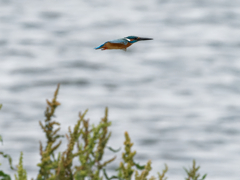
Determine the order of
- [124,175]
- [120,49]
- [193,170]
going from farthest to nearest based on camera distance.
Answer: [193,170] → [124,175] → [120,49]

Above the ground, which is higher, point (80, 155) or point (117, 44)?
point (117, 44)

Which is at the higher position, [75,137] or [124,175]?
[75,137]

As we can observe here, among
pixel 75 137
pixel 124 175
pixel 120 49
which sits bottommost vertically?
pixel 124 175

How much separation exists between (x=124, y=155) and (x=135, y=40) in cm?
46

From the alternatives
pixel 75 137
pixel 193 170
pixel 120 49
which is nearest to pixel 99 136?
pixel 75 137

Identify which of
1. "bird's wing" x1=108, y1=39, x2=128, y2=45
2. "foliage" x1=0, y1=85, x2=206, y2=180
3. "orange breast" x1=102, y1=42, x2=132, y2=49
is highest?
"bird's wing" x1=108, y1=39, x2=128, y2=45

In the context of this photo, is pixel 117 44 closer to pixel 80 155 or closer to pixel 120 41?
pixel 120 41

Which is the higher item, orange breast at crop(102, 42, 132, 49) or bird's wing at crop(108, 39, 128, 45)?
bird's wing at crop(108, 39, 128, 45)

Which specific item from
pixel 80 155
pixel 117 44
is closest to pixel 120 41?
pixel 117 44

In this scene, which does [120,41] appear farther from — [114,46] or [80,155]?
[80,155]

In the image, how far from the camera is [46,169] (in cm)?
136

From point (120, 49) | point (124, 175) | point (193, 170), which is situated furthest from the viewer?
point (193, 170)

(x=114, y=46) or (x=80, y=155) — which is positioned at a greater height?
(x=114, y=46)

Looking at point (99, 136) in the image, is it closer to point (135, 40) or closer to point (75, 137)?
point (75, 137)
